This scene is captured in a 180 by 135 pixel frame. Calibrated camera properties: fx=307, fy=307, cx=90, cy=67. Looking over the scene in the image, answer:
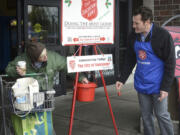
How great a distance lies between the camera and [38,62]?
3490mm

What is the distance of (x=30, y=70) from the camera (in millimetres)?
3551

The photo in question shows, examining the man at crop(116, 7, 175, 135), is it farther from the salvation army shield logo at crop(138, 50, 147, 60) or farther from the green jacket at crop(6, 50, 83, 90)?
the green jacket at crop(6, 50, 83, 90)

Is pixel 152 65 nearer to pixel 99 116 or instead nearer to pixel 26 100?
pixel 26 100

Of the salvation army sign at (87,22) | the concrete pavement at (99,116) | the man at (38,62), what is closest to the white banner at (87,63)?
the man at (38,62)

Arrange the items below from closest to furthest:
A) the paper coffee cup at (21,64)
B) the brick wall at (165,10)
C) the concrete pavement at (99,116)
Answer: the paper coffee cup at (21,64)
the concrete pavement at (99,116)
the brick wall at (165,10)

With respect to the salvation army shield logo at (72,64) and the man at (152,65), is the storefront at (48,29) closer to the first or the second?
the salvation army shield logo at (72,64)

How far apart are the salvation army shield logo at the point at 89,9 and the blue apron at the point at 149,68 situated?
35.1 inches

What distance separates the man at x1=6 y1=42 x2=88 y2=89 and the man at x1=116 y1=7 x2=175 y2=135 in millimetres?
943

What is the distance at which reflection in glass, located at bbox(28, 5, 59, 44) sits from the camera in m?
6.82

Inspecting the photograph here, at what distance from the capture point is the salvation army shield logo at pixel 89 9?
415cm

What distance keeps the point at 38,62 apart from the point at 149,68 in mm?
1272

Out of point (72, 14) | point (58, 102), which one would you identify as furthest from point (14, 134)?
point (58, 102)

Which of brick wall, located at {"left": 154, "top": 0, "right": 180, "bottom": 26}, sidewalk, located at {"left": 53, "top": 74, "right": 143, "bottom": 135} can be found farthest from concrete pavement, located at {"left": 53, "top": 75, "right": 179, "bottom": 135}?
brick wall, located at {"left": 154, "top": 0, "right": 180, "bottom": 26}

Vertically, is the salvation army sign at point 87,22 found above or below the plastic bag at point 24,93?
above
